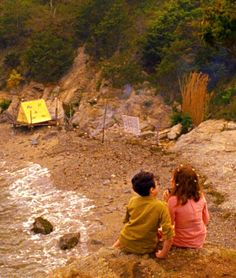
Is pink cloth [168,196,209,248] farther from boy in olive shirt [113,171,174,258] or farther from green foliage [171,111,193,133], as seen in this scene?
green foliage [171,111,193,133]

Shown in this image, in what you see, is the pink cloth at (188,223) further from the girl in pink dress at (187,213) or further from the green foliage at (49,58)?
the green foliage at (49,58)

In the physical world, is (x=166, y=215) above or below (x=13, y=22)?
below

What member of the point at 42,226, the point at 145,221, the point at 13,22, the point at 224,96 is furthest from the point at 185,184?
the point at 13,22

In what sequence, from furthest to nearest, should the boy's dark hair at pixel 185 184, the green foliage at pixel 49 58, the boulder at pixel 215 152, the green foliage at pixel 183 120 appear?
the green foliage at pixel 49 58
the green foliage at pixel 183 120
the boulder at pixel 215 152
the boy's dark hair at pixel 185 184

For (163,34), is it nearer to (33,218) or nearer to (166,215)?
(33,218)

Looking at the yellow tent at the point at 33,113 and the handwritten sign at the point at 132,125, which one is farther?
the yellow tent at the point at 33,113

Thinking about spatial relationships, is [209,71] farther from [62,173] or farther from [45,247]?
[45,247]

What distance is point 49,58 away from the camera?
31.4 meters

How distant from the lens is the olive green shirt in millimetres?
6363

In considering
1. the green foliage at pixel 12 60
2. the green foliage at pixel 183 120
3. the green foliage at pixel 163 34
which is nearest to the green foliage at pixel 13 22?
the green foliage at pixel 12 60

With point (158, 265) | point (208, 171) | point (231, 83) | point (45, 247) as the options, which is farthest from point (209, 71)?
point (158, 265)

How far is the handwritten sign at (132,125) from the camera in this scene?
23.9 m

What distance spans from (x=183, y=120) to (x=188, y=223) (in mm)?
16192

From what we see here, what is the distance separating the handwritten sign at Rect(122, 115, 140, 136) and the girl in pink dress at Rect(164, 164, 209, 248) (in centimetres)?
1700
